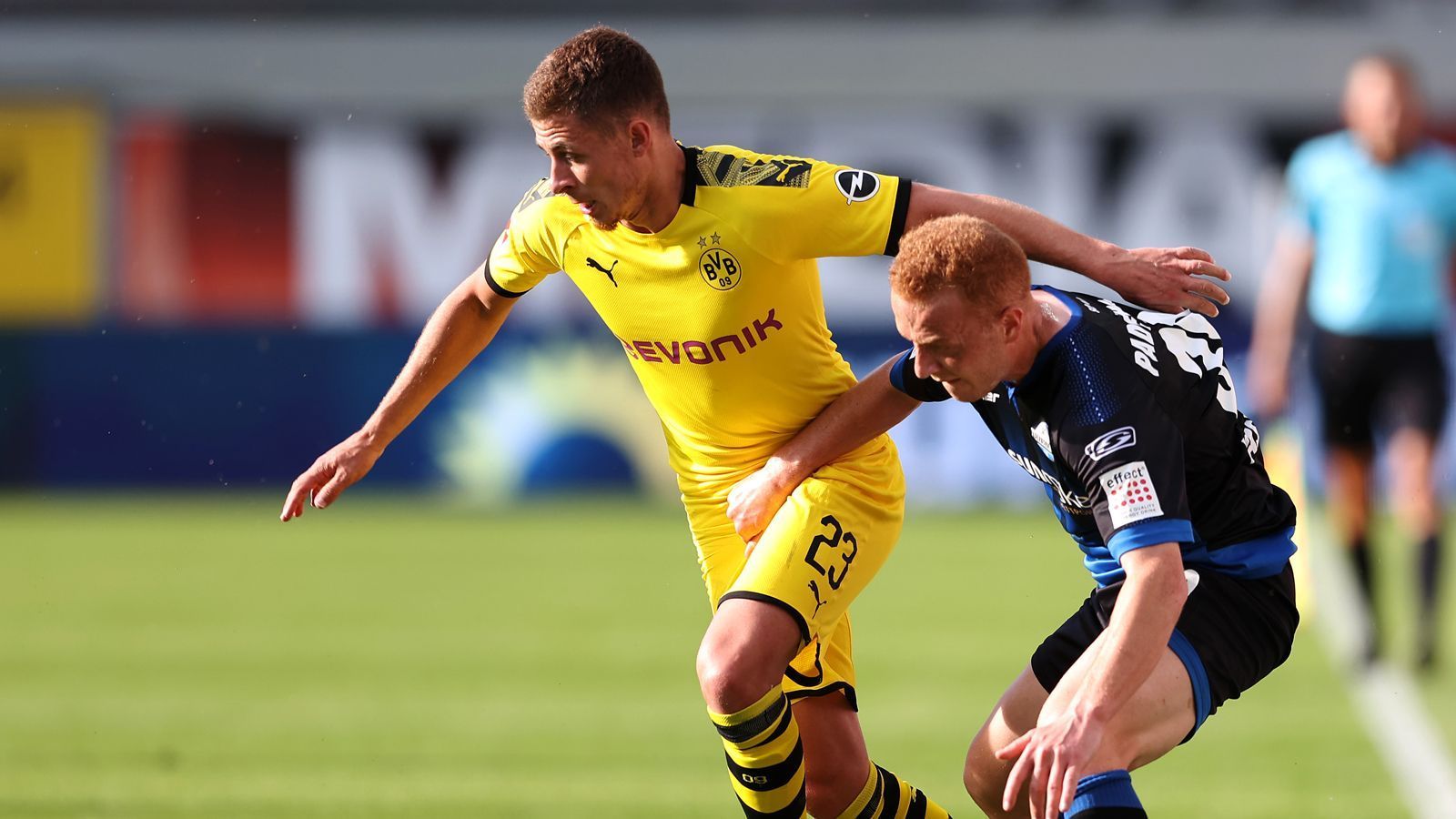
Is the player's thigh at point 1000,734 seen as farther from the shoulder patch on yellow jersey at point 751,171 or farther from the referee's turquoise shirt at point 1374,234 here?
the referee's turquoise shirt at point 1374,234

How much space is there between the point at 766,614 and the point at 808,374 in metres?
0.70

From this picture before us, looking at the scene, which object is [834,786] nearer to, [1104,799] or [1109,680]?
[1104,799]

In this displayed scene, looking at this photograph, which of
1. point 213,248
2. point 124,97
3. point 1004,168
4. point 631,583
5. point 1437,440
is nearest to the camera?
point 1437,440

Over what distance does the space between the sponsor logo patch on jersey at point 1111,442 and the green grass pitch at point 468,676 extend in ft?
9.59

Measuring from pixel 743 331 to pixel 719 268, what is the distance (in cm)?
18

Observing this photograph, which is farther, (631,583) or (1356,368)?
(631,583)

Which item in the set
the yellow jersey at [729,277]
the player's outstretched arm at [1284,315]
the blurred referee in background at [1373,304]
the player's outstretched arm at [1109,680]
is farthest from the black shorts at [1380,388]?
the player's outstretched arm at [1109,680]

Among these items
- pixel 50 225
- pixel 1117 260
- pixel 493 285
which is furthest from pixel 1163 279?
pixel 50 225

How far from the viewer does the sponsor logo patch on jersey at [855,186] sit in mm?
5012

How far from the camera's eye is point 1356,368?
32.0 feet

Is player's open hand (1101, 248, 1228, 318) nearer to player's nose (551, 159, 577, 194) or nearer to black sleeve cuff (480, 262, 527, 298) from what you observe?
player's nose (551, 159, 577, 194)

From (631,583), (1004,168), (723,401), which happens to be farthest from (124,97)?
(723,401)

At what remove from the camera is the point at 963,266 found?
14.0ft

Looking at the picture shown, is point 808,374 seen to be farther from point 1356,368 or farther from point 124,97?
point 124,97
